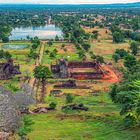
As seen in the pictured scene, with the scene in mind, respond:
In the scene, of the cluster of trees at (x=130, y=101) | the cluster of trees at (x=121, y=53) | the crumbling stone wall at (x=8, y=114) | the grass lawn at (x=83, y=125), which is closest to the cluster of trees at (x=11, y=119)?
the crumbling stone wall at (x=8, y=114)

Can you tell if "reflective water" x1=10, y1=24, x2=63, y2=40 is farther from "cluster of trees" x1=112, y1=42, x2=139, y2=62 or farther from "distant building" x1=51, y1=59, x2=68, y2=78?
"distant building" x1=51, y1=59, x2=68, y2=78

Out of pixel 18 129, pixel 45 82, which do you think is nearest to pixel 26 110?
pixel 18 129

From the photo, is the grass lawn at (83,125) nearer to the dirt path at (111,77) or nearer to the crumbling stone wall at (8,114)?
the crumbling stone wall at (8,114)

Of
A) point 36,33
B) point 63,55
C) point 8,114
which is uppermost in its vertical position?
point 8,114

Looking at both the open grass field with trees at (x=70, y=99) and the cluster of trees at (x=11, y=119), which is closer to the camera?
the cluster of trees at (x=11, y=119)

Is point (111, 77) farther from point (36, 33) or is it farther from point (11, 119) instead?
point (36, 33)

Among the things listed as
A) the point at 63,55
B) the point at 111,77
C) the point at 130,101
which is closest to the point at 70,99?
the point at 130,101

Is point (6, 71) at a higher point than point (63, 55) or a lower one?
higher

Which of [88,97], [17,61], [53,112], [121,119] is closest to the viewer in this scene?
[121,119]

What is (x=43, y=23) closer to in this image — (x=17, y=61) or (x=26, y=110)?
(x=17, y=61)

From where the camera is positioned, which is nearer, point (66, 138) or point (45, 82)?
point (66, 138)

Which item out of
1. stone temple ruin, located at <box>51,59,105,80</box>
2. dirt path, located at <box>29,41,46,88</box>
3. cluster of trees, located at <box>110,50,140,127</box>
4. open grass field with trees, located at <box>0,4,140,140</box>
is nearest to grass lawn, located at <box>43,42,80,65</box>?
open grass field with trees, located at <box>0,4,140,140</box>
